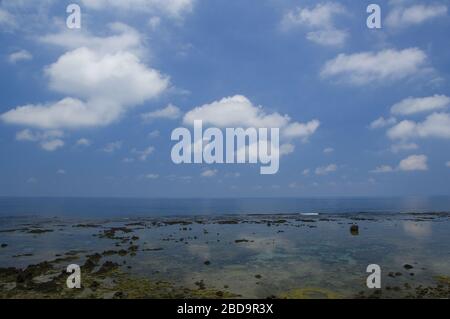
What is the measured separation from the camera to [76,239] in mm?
62812

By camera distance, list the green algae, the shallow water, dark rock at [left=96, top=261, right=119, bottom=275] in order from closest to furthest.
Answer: the green algae < the shallow water < dark rock at [left=96, top=261, right=119, bottom=275]

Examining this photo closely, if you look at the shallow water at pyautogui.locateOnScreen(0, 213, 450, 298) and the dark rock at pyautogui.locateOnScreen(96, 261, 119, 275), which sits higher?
the dark rock at pyautogui.locateOnScreen(96, 261, 119, 275)

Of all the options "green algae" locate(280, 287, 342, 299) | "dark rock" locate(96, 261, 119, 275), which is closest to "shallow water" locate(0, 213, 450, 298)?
"green algae" locate(280, 287, 342, 299)

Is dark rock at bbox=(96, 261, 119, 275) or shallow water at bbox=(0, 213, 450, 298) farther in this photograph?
dark rock at bbox=(96, 261, 119, 275)

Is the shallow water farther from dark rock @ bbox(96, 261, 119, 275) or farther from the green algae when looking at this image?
dark rock @ bbox(96, 261, 119, 275)

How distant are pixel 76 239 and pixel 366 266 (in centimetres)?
5185

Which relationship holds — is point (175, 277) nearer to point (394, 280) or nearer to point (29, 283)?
point (29, 283)

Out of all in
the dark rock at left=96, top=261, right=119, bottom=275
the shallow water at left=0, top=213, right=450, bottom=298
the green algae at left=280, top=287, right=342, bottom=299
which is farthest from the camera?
the dark rock at left=96, top=261, right=119, bottom=275

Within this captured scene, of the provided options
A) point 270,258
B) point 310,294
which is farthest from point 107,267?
point 310,294

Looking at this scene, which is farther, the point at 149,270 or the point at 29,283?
the point at 149,270
